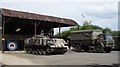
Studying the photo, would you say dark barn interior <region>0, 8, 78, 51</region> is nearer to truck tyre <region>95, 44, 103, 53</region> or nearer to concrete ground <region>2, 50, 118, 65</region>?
truck tyre <region>95, 44, 103, 53</region>

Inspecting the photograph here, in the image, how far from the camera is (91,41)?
28469 millimetres

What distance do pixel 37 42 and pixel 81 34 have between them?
26.3 feet

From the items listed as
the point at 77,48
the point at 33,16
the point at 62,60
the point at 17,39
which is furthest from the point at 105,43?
the point at 17,39

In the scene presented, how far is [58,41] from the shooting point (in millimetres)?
23359

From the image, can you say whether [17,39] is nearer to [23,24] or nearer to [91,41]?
[23,24]

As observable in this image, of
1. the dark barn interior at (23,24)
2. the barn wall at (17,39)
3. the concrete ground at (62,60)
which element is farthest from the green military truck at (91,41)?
the barn wall at (17,39)

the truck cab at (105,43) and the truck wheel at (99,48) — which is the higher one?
the truck cab at (105,43)

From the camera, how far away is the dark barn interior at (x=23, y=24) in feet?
92.3

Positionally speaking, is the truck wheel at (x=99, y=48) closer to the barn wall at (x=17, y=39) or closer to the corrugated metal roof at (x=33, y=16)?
the corrugated metal roof at (x=33, y=16)

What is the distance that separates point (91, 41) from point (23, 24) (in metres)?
15.2

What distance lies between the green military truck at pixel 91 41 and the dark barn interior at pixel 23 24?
4.83 m

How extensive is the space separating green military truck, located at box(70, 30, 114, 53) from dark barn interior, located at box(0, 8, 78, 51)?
4832mm

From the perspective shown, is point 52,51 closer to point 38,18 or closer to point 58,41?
point 58,41

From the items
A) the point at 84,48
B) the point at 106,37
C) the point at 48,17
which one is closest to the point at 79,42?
the point at 84,48
